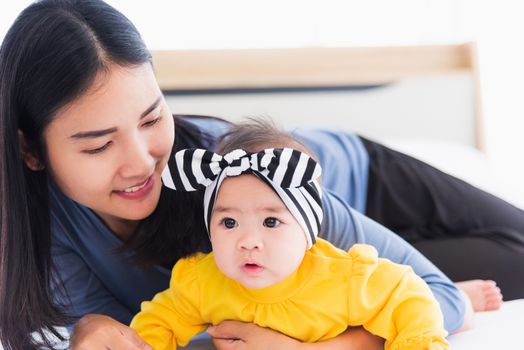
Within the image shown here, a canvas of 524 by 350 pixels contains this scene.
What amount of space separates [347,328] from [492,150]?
2084 millimetres

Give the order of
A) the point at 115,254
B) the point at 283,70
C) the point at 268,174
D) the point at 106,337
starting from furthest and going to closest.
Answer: the point at 283,70 < the point at 115,254 < the point at 106,337 < the point at 268,174

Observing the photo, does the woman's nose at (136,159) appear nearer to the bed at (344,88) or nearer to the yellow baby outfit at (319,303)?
the yellow baby outfit at (319,303)

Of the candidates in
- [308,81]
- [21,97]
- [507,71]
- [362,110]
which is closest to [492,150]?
[507,71]

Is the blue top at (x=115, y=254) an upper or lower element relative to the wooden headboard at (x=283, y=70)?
lower

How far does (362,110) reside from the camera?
2791mm

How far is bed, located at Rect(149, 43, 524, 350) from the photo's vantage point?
266 cm

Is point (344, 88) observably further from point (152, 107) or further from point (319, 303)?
point (319, 303)

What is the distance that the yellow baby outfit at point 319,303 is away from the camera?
1086 mm

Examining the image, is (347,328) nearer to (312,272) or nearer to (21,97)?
(312,272)

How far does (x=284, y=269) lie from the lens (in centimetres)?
108

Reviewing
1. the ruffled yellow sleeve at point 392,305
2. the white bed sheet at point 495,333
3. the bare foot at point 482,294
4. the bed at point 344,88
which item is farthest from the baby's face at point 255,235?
the bed at point 344,88

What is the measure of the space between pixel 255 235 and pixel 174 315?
0.84 ft

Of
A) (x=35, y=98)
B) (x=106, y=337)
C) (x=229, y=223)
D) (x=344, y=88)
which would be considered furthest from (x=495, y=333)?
(x=344, y=88)

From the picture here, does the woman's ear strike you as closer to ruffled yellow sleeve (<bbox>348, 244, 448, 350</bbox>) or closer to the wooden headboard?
ruffled yellow sleeve (<bbox>348, 244, 448, 350</bbox>)
